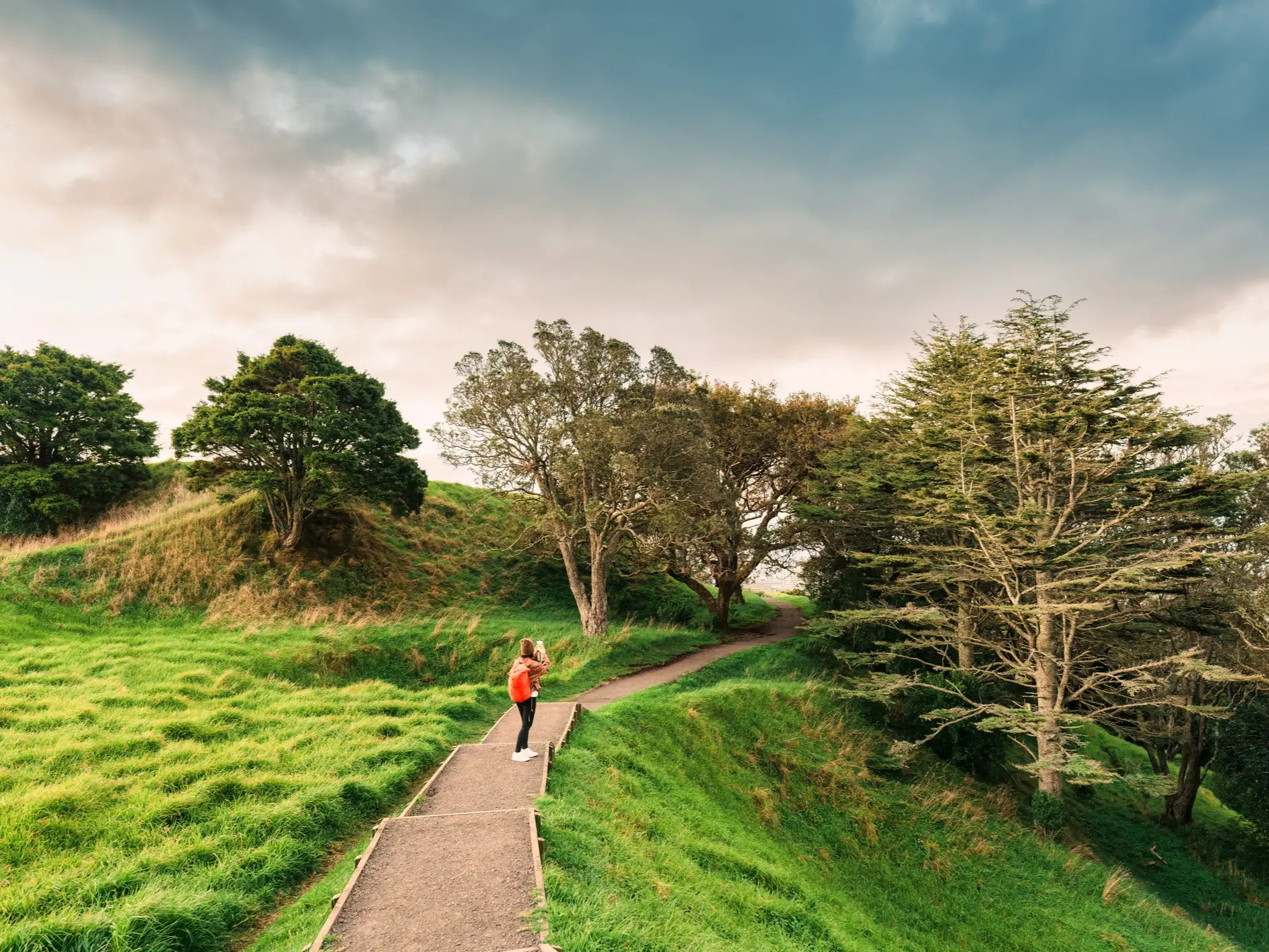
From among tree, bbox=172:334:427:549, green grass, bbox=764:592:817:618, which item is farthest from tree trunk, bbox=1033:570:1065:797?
tree, bbox=172:334:427:549

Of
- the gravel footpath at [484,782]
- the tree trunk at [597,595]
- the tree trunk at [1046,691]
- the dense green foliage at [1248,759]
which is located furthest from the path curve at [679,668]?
the dense green foliage at [1248,759]

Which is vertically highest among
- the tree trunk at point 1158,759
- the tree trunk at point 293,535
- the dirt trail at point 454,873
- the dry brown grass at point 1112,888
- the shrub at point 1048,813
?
the tree trunk at point 293,535

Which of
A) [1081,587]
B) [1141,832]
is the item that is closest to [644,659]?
[1081,587]

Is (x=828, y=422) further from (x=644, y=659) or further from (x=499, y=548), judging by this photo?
(x=499, y=548)

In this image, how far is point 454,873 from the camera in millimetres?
6121

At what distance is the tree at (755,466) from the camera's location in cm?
2923

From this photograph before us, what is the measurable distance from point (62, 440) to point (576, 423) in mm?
27979

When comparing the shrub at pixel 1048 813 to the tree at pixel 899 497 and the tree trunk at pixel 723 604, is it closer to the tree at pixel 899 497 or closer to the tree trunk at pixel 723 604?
the tree at pixel 899 497

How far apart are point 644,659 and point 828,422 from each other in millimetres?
18478

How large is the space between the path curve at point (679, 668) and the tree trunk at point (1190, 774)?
17125 millimetres

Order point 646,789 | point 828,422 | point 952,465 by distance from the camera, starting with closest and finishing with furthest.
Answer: point 646,789, point 952,465, point 828,422

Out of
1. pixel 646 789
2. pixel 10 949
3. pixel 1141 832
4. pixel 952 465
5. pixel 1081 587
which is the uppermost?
pixel 952 465

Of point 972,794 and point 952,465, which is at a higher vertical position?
point 952,465

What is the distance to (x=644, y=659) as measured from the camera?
21594 mm
